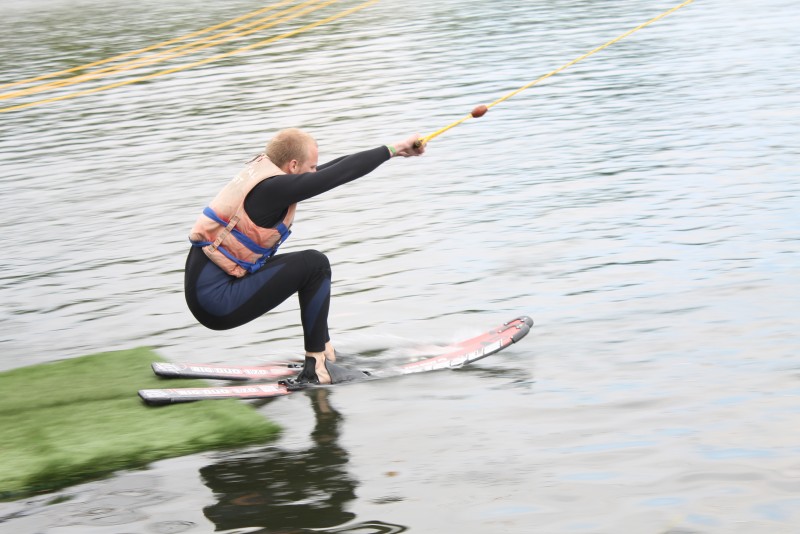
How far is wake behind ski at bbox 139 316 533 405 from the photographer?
7539 millimetres

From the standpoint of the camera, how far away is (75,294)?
411 inches

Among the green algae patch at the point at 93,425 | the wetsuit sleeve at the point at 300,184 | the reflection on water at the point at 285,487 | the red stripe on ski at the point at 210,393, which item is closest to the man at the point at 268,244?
the wetsuit sleeve at the point at 300,184

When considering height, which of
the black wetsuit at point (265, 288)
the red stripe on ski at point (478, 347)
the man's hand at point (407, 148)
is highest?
the man's hand at point (407, 148)

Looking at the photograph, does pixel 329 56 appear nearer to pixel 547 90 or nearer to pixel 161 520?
pixel 547 90

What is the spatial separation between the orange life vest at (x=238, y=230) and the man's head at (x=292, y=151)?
53mm

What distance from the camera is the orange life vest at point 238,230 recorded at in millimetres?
7660

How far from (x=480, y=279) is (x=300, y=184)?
2.84m

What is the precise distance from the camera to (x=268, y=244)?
7.86 metres

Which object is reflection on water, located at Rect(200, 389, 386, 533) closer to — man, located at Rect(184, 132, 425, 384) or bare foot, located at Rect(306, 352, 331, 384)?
bare foot, located at Rect(306, 352, 331, 384)

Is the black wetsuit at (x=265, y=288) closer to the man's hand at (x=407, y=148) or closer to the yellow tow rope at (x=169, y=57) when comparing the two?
the man's hand at (x=407, y=148)

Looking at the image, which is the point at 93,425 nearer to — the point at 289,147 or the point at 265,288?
the point at 265,288

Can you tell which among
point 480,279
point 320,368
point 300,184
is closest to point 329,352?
point 320,368

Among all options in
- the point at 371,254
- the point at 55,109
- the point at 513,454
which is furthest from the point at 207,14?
the point at 513,454

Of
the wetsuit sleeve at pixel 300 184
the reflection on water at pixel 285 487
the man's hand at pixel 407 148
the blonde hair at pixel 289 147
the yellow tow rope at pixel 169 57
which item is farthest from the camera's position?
the yellow tow rope at pixel 169 57
